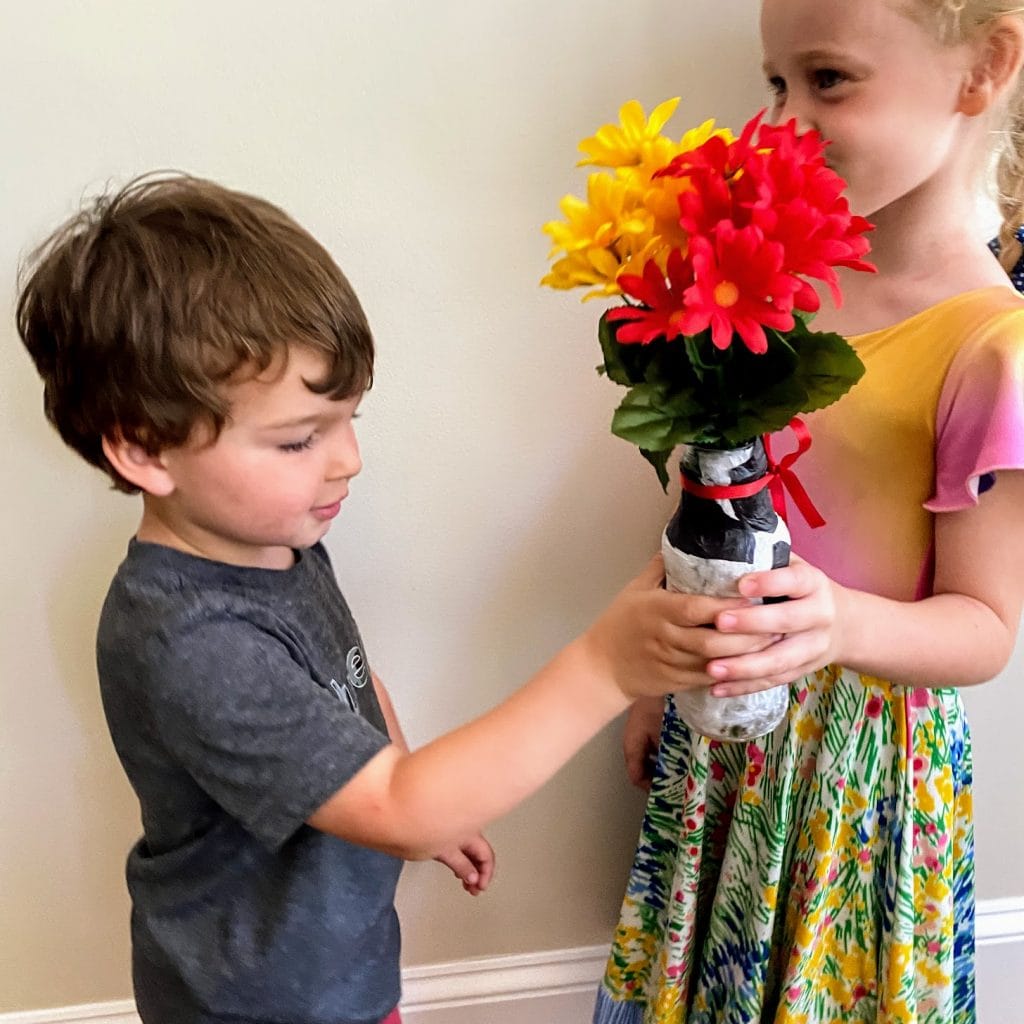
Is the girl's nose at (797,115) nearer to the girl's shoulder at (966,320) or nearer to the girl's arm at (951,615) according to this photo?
the girl's shoulder at (966,320)

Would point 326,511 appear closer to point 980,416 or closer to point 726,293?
point 726,293

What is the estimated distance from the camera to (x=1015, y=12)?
61cm

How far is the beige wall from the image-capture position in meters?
0.77

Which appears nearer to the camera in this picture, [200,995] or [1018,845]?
[200,995]

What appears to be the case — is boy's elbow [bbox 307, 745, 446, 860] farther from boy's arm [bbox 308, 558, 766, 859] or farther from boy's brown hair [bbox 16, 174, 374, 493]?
boy's brown hair [bbox 16, 174, 374, 493]

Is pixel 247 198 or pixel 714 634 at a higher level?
pixel 247 198

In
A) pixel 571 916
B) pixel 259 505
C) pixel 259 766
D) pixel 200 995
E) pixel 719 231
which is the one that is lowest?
pixel 571 916

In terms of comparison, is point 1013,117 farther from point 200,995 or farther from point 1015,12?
point 200,995

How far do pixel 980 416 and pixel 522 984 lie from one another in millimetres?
909

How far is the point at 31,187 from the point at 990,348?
2.56ft

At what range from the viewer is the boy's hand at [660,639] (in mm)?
520

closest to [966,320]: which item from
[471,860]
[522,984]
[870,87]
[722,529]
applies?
[870,87]

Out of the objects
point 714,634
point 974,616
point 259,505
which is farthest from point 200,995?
point 974,616

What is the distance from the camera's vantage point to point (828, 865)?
2.49 feet
